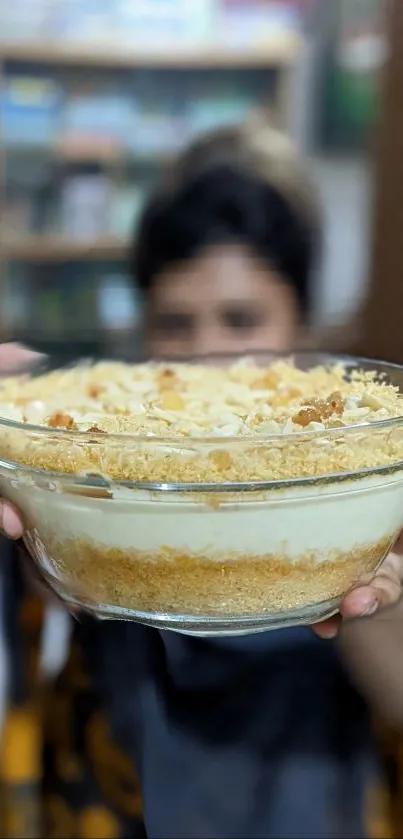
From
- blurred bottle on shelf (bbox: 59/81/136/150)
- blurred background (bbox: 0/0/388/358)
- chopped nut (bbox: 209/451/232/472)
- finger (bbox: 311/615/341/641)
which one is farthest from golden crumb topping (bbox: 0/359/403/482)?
blurred bottle on shelf (bbox: 59/81/136/150)

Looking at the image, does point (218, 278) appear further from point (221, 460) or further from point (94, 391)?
point (221, 460)

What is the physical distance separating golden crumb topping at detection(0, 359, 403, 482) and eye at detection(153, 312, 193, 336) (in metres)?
0.54

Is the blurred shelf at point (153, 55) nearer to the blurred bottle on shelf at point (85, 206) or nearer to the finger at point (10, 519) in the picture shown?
the blurred bottle on shelf at point (85, 206)

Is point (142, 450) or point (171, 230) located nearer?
point (142, 450)

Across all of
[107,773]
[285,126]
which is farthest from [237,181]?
[285,126]

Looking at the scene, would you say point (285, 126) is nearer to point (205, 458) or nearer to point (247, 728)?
point (247, 728)

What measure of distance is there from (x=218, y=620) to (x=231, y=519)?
63 millimetres

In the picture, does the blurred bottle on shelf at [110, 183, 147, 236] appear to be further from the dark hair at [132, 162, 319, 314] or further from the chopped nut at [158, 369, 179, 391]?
the chopped nut at [158, 369, 179, 391]

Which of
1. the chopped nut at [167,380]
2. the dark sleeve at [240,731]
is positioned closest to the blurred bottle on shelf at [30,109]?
the dark sleeve at [240,731]

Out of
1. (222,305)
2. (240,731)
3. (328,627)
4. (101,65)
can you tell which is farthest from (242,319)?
(101,65)

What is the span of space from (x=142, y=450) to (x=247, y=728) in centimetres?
49

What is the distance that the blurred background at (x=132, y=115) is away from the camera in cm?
173

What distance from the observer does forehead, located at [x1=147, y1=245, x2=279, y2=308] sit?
1.06 metres

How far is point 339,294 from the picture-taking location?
1.88m
